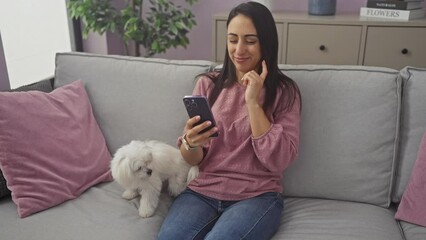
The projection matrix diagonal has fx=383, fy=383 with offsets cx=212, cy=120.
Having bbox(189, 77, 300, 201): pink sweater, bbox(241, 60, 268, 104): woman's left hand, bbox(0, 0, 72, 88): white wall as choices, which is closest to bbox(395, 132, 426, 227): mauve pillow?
bbox(189, 77, 300, 201): pink sweater

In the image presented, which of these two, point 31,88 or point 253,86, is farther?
point 31,88

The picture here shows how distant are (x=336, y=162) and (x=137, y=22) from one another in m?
1.50

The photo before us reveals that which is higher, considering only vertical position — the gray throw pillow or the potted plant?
the potted plant

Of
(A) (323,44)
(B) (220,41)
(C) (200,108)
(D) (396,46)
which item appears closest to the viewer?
(C) (200,108)

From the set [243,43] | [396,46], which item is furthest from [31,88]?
[396,46]

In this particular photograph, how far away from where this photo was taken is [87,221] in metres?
1.25

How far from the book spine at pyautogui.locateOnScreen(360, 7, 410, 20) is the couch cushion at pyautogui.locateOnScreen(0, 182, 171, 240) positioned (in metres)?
1.74

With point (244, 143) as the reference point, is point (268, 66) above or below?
above

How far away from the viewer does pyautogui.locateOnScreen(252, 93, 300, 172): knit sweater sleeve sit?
1216 mm


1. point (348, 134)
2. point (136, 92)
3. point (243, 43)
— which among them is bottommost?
point (348, 134)

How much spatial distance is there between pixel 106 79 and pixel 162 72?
0.84ft

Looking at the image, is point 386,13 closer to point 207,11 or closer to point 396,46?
point 396,46

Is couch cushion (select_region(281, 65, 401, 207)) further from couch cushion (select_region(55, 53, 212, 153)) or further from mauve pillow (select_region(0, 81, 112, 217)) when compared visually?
mauve pillow (select_region(0, 81, 112, 217))

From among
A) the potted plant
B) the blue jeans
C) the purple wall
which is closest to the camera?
the blue jeans
